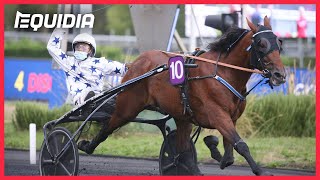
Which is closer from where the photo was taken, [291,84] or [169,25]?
[169,25]

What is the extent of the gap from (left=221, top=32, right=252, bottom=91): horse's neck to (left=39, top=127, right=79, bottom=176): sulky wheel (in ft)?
6.81

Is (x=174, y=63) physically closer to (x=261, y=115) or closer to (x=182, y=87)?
(x=182, y=87)

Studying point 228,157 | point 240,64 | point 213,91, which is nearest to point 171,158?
point 228,157

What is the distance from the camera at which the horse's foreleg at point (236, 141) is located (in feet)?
28.3

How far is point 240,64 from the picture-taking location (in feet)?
31.0

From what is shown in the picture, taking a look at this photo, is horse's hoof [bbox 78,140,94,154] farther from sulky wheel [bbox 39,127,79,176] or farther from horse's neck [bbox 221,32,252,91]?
horse's neck [bbox 221,32,252,91]

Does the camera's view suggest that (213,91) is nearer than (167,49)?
Yes

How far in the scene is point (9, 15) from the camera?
18.1 metres

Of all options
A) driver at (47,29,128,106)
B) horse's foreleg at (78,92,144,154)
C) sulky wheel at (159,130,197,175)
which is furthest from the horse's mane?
driver at (47,29,128,106)

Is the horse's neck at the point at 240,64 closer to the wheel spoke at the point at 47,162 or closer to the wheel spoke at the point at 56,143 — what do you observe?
the wheel spoke at the point at 56,143

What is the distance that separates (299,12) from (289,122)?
1058 cm

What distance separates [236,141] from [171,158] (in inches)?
68.3

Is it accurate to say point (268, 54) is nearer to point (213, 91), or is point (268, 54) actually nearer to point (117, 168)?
point (213, 91)

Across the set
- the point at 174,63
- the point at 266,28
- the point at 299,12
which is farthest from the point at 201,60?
the point at 299,12
